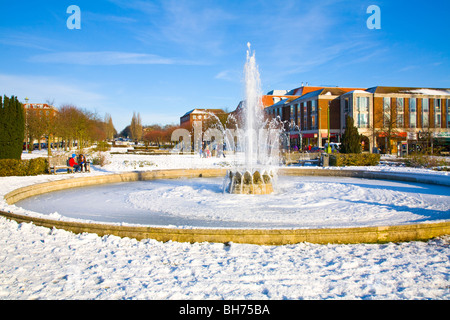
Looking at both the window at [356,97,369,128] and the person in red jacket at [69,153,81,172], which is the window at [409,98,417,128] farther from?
the person in red jacket at [69,153,81,172]

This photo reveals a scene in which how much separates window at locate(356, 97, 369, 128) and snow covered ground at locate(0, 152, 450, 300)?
5047cm

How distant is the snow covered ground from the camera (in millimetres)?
4207

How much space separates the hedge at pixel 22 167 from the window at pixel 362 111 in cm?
4600

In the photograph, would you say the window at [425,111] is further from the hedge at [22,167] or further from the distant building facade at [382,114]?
the hedge at [22,167]

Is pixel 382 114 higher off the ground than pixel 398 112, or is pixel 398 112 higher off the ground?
pixel 398 112

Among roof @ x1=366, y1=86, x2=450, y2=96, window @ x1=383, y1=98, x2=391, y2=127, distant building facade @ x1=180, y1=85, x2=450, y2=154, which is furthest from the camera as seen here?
roof @ x1=366, y1=86, x2=450, y2=96

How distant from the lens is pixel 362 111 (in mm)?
53812

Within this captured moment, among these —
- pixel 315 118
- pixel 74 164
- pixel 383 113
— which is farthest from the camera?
pixel 315 118

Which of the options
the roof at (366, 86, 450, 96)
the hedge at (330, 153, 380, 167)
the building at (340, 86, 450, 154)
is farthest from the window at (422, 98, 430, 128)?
the hedge at (330, 153, 380, 167)

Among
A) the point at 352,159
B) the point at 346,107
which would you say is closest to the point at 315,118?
the point at 346,107

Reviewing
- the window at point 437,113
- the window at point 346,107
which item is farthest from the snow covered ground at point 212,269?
the window at point 437,113

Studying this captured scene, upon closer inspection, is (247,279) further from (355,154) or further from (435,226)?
(355,154)

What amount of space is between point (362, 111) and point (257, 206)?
48715mm

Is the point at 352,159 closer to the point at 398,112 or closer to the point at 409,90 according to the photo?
the point at 398,112
